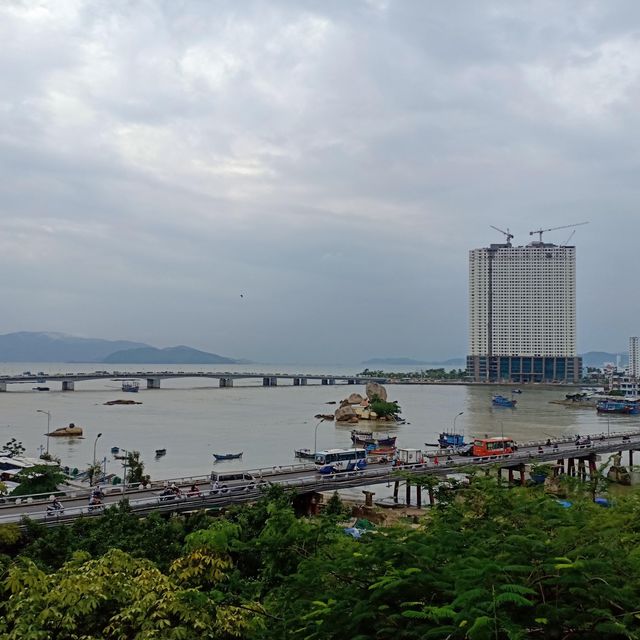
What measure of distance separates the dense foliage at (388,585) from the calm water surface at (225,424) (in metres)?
33.3

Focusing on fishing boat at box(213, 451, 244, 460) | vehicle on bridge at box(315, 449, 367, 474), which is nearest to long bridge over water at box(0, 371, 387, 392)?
fishing boat at box(213, 451, 244, 460)

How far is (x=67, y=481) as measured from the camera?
3509 cm

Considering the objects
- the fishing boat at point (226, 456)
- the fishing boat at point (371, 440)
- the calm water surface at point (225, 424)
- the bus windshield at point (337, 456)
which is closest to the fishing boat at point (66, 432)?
the calm water surface at point (225, 424)

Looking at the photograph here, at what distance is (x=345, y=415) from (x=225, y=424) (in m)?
20.7

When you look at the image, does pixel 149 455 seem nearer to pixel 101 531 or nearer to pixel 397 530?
pixel 101 531

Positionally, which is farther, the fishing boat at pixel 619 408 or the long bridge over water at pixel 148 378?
the long bridge over water at pixel 148 378

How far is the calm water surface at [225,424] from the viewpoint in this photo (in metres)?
56.8

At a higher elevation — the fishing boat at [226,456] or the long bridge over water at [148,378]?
the long bridge over water at [148,378]

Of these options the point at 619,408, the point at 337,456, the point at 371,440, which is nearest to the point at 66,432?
the point at 371,440

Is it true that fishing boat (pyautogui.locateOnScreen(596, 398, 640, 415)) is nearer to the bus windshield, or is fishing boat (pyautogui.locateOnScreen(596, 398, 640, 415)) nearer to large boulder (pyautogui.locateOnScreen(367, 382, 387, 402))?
large boulder (pyautogui.locateOnScreen(367, 382, 387, 402))

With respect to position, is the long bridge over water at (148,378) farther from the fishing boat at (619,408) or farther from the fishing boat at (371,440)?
the fishing boat at (619,408)

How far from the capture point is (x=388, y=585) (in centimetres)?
720

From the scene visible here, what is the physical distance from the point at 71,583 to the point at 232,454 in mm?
43833

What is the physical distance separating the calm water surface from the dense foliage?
3327 centimetres
